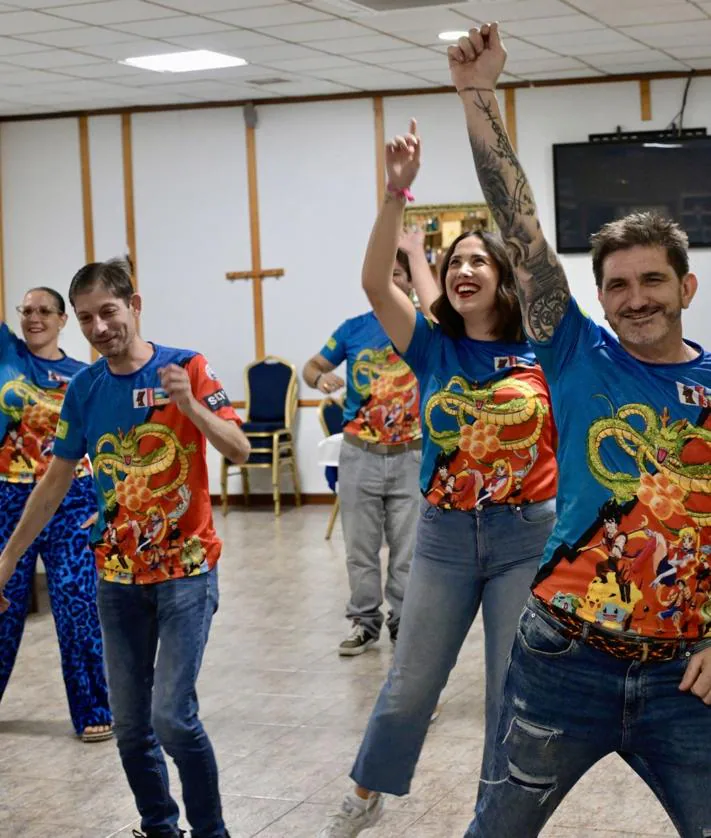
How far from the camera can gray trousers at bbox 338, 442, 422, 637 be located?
236 inches

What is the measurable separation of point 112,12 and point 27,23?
1.85 feet

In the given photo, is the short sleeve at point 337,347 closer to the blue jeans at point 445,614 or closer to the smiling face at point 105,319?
the smiling face at point 105,319

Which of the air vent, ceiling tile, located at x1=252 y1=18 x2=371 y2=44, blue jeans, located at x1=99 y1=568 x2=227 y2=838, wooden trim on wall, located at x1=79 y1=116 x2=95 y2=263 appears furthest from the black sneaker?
wooden trim on wall, located at x1=79 y1=116 x2=95 y2=263

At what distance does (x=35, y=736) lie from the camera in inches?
197

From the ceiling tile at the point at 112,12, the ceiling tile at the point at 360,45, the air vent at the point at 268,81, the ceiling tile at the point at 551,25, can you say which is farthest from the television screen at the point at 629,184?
the ceiling tile at the point at 112,12

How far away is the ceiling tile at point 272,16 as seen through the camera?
7.79m

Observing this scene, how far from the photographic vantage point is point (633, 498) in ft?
7.50

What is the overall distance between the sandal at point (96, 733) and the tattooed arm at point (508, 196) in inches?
117

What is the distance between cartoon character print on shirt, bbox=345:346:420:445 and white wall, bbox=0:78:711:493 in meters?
4.83

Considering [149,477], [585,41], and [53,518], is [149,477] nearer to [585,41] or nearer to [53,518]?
[53,518]

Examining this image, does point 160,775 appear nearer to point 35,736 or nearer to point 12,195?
point 35,736

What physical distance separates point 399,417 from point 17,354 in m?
1.66

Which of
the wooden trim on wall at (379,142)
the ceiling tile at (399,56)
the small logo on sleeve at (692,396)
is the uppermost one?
the ceiling tile at (399,56)

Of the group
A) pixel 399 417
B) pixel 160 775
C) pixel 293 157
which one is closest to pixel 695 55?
pixel 293 157
